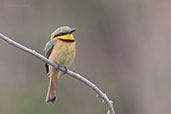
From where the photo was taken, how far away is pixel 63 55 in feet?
11.4

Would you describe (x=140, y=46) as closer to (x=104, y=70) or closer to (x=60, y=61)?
(x=104, y=70)

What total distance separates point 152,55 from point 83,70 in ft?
3.21

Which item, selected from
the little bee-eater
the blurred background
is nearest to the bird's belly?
the little bee-eater

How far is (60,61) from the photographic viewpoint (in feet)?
11.4

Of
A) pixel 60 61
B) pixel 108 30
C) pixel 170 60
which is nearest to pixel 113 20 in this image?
pixel 108 30

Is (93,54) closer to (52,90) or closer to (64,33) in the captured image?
(52,90)

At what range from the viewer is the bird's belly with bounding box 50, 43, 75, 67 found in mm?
3457

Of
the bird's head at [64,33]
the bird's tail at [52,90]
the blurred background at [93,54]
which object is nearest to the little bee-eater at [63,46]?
the bird's head at [64,33]

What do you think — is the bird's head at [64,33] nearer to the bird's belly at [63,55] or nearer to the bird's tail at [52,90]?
the bird's belly at [63,55]

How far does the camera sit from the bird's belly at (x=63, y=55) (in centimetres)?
346

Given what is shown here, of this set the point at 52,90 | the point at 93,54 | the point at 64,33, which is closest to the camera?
the point at 64,33

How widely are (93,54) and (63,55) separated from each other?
9.67 feet

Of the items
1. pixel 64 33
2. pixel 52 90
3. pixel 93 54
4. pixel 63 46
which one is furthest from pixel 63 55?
pixel 93 54

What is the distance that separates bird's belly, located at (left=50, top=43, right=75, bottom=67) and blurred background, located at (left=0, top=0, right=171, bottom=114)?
2525 millimetres
